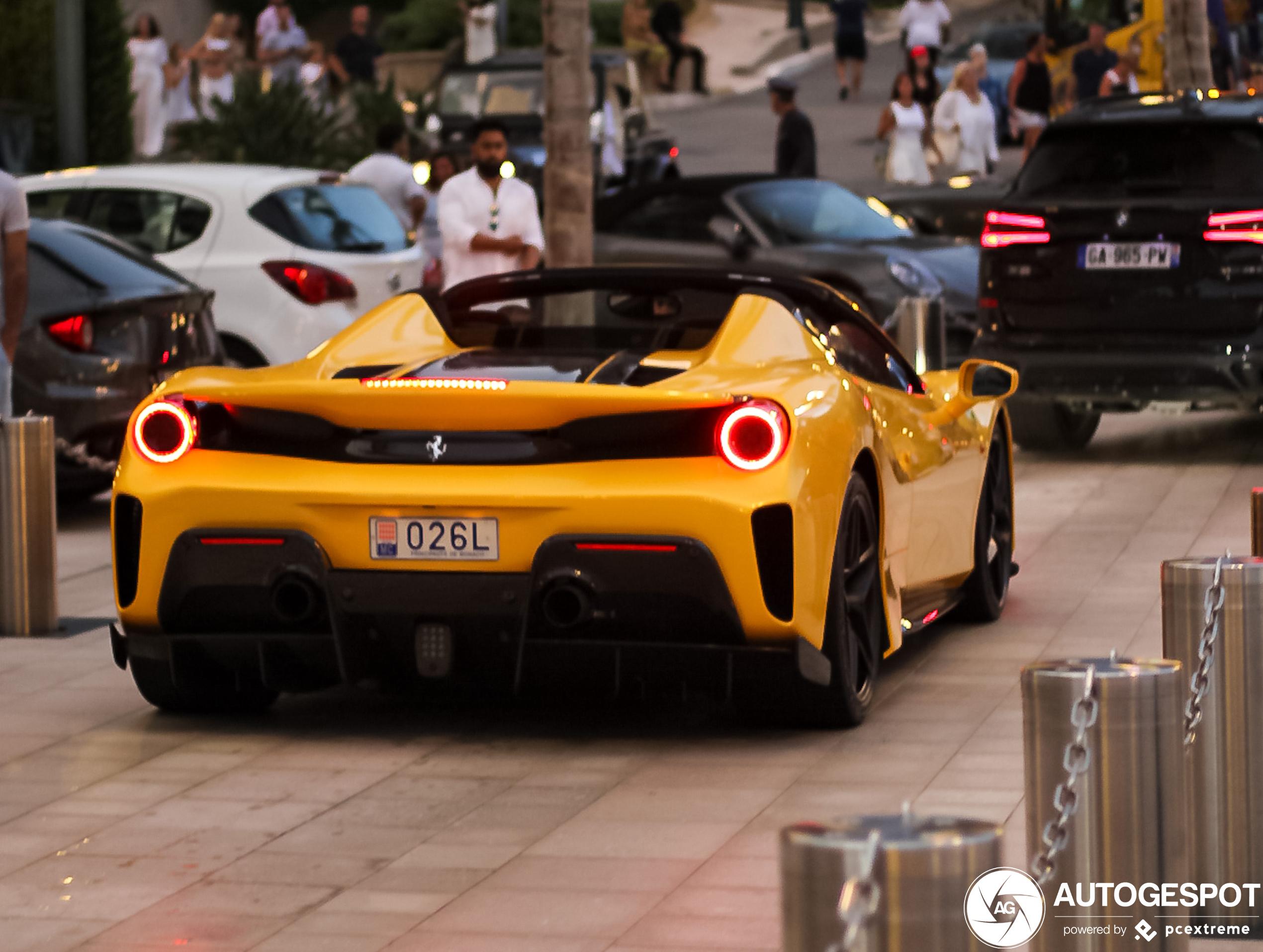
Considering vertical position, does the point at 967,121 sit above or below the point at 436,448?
above

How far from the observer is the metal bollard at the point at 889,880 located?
115 inches

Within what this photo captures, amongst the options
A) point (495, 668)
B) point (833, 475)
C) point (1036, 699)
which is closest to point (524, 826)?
point (495, 668)

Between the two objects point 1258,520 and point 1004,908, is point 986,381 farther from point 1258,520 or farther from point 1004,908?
point 1004,908

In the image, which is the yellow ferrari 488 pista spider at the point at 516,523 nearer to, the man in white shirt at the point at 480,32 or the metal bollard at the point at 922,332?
the metal bollard at the point at 922,332

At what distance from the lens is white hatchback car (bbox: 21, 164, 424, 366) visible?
533 inches

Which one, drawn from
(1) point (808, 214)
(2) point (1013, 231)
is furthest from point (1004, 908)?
(1) point (808, 214)

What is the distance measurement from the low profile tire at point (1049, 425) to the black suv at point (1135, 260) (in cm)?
82

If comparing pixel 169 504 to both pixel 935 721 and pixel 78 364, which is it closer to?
pixel 935 721

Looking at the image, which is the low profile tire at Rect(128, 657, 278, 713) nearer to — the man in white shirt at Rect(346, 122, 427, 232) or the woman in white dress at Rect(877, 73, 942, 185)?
the man in white shirt at Rect(346, 122, 427, 232)

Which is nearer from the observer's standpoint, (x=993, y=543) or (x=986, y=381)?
(x=986, y=381)

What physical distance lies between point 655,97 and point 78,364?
32720mm

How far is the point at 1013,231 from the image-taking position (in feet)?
43.0

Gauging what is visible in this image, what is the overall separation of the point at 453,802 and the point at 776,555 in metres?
1.04

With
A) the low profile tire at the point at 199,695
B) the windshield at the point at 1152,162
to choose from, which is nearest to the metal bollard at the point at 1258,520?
the low profile tire at the point at 199,695
